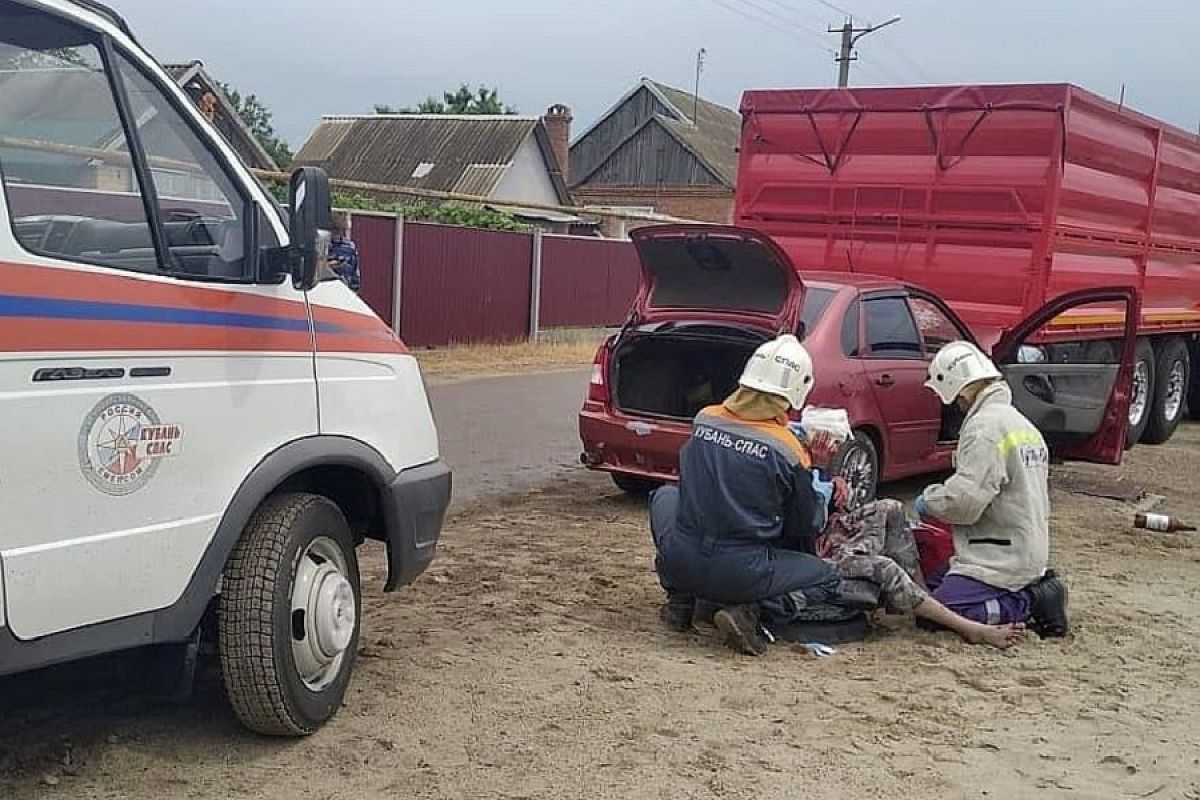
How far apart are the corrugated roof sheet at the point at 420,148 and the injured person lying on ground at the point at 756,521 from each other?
35399 mm

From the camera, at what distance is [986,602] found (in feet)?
19.4

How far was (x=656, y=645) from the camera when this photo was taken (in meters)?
5.69

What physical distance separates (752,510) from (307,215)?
2226 millimetres

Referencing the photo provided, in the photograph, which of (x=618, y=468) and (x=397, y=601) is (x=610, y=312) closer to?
(x=618, y=468)

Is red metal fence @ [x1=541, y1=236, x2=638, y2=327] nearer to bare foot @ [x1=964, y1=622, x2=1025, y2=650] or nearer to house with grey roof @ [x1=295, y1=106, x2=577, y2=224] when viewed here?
house with grey roof @ [x1=295, y1=106, x2=577, y2=224]

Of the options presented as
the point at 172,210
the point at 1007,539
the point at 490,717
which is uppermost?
the point at 172,210

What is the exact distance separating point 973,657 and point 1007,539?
58 centimetres

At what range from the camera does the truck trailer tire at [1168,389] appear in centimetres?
1305

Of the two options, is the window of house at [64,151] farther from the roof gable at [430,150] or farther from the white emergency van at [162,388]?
the roof gable at [430,150]

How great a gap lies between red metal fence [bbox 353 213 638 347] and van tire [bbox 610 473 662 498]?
9.08 meters

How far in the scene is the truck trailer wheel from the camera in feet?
13.8

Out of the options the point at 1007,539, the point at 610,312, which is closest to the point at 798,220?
the point at 1007,539

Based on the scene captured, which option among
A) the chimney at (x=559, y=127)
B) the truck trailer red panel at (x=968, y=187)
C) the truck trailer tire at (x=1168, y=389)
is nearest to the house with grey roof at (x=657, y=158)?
the chimney at (x=559, y=127)

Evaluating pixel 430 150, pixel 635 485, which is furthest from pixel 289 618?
pixel 430 150
